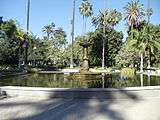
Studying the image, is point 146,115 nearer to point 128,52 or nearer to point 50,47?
point 128,52

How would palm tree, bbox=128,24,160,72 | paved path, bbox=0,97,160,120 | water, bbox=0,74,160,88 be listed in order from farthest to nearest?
palm tree, bbox=128,24,160,72 < water, bbox=0,74,160,88 < paved path, bbox=0,97,160,120

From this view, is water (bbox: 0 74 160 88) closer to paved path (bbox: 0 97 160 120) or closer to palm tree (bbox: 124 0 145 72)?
paved path (bbox: 0 97 160 120)

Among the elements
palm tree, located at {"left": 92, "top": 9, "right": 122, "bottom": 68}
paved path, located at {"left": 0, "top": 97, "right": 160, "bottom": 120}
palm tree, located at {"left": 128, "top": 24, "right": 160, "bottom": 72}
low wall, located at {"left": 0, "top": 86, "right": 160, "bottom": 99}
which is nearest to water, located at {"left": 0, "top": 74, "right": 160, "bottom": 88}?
low wall, located at {"left": 0, "top": 86, "right": 160, "bottom": 99}

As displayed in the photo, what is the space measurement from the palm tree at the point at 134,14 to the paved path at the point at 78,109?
5624 cm

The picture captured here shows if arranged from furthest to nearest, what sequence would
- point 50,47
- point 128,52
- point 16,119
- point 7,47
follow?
point 50,47 < point 128,52 < point 7,47 < point 16,119

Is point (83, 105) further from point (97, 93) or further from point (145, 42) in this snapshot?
point (145, 42)

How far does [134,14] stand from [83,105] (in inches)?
2332

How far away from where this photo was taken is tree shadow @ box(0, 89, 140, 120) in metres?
12.2

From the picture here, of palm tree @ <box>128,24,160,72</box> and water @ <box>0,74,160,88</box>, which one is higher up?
palm tree @ <box>128,24,160,72</box>

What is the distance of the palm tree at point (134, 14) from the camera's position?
71625 millimetres

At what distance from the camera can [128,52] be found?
2569 inches

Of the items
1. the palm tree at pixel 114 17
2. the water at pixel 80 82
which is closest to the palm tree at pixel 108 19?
the palm tree at pixel 114 17

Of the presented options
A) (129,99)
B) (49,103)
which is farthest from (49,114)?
(129,99)

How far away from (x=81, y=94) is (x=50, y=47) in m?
75.3
